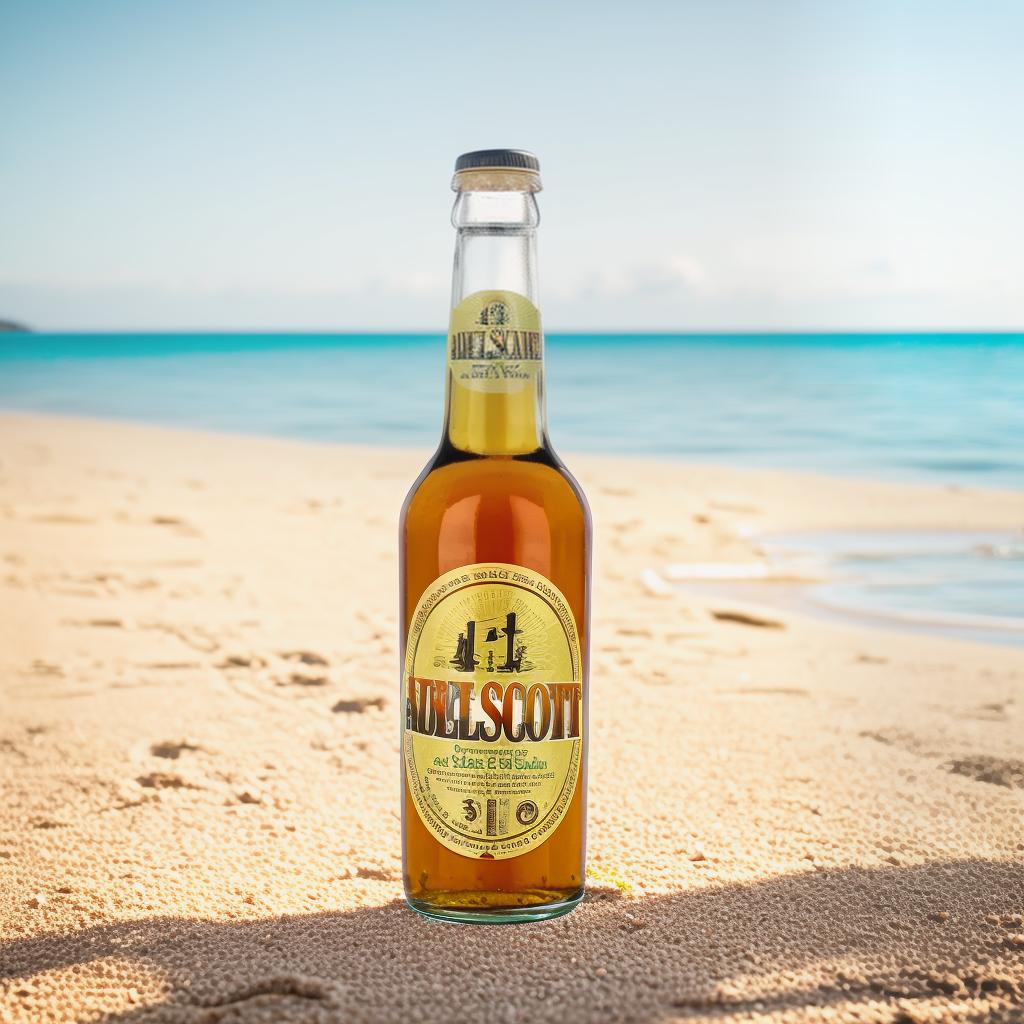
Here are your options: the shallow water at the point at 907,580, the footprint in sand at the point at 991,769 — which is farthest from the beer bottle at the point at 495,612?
the shallow water at the point at 907,580

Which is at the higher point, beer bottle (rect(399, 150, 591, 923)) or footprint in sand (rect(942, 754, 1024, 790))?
beer bottle (rect(399, 150, 591, 923))

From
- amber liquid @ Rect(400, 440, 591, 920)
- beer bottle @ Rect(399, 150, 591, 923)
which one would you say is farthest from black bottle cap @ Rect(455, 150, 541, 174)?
amber liquid @ Rect(400, 440, 591, 920)

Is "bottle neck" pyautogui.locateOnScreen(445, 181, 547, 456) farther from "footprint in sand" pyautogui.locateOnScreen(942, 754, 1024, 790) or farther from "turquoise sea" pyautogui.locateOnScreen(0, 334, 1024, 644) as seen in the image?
"turquoise sea" pyautogui.locateOnScreen(0, 334, 1024, 644)

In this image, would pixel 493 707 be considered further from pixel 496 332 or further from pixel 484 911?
pixel 496 332

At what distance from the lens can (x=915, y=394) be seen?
20.6m

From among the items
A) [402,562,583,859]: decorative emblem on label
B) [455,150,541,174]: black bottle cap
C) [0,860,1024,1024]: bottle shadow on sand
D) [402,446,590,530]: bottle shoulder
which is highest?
[455,150,541,174]: black bottle cap

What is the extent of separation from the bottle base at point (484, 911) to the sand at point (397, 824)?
0.03 meters

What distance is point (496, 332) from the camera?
2.23 meters

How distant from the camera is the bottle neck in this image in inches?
87.9

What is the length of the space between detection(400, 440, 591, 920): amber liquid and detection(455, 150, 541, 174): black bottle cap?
49 cm

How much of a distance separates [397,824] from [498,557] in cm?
91

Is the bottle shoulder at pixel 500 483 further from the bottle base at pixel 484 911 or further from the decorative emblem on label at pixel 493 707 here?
the bottle base at pixel 484 911

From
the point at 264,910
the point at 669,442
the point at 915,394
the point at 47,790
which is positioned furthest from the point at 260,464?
the point at 915,394

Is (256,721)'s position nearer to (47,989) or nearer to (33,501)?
(47,989)
